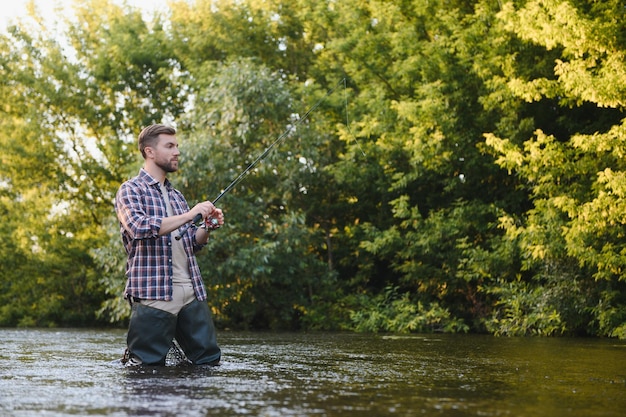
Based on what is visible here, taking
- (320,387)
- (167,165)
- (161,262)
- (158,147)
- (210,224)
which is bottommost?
(320,387)

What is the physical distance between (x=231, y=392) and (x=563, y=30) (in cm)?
1022

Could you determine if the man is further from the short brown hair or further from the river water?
the river water

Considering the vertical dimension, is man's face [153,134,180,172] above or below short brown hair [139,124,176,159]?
below

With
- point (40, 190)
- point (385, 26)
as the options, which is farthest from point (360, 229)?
point (40, 190)

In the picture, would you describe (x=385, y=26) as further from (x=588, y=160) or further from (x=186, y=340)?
(x=186, y=340)

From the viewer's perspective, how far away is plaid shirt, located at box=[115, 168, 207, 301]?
5699mm

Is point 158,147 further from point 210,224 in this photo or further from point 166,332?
point 166,332

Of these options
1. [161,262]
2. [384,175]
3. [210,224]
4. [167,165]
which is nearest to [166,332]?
[161,262]

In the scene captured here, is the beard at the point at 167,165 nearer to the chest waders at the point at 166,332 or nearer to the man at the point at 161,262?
the man at the point at 161,262

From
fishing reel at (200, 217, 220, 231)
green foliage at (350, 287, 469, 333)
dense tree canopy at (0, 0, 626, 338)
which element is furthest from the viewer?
green foliage at (350, 287, 469, 333)

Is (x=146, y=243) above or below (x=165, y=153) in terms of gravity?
below

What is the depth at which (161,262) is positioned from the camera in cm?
589

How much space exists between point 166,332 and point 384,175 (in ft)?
46.7

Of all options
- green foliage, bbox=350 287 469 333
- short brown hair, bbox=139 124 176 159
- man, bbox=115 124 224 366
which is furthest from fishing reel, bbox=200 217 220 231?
green foliage, bbox=350 287 469 333
